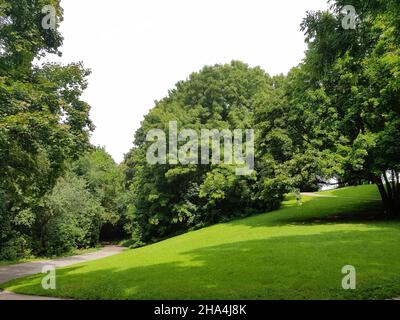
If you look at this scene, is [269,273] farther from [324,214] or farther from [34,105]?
[324,214]

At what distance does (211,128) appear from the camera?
33531 millimetres

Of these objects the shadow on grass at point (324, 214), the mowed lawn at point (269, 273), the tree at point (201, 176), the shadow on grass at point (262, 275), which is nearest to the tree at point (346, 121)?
the shadow on grass at point (324, 214)

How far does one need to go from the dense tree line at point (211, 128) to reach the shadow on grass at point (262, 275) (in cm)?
571

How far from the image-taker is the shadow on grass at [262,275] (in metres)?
8.83

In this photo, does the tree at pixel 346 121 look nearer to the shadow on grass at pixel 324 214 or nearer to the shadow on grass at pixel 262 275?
the shadow on grass at pixel 324 214

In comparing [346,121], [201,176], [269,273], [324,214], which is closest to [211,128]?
[201,176]

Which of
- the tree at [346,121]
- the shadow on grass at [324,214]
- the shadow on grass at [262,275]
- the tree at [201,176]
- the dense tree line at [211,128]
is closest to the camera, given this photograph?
the shadow on grass at [262,275]

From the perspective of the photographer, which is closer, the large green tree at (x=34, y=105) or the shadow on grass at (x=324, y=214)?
the large green tree at (x=34, y=105)

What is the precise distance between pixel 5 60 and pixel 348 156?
18963 mm

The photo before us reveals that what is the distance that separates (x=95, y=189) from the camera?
47.5 m

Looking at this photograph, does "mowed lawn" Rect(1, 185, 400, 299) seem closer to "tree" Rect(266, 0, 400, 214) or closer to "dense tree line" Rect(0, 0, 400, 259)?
"tree" Rect(266, 0, 400, 214)

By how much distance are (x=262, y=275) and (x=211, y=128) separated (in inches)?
947

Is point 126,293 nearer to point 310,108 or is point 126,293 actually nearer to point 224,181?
point 310,108

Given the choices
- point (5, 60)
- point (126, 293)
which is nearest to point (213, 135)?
point (5, 60)
